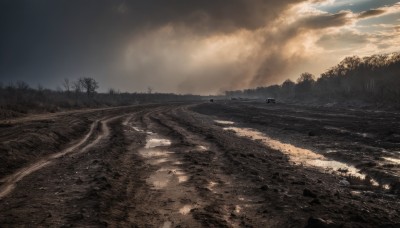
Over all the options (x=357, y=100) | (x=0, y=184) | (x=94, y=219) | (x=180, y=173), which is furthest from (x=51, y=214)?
(x=357, y=100)

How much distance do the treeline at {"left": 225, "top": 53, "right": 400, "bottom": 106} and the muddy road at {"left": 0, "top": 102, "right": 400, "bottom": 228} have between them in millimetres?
40706

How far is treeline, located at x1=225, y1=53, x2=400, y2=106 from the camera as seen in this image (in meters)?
62.7

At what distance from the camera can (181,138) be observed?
2319 centimetres

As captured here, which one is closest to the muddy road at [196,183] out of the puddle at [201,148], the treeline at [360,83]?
the puddle at [201,148]

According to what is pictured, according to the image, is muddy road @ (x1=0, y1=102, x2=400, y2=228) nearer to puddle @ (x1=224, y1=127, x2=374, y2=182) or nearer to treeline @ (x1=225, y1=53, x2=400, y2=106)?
puddle @ (x1=224, y1=127, x2=374, y2=182)

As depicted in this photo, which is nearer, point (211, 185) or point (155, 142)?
point (211, 185)

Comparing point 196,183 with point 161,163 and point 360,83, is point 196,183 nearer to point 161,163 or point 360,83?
point 161,163

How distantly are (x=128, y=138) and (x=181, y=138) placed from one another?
354cm

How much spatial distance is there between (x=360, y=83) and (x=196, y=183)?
93053 mm

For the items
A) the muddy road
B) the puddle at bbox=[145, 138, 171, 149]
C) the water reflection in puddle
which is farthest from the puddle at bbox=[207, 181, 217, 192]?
the puddle at bbox=[145, 138, 171, 149]

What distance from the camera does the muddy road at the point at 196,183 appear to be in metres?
8.11

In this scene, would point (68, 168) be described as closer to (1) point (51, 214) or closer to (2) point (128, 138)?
(1) point (51, 214)

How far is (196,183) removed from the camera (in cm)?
1146

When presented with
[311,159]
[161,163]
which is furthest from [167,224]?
[311,159]
